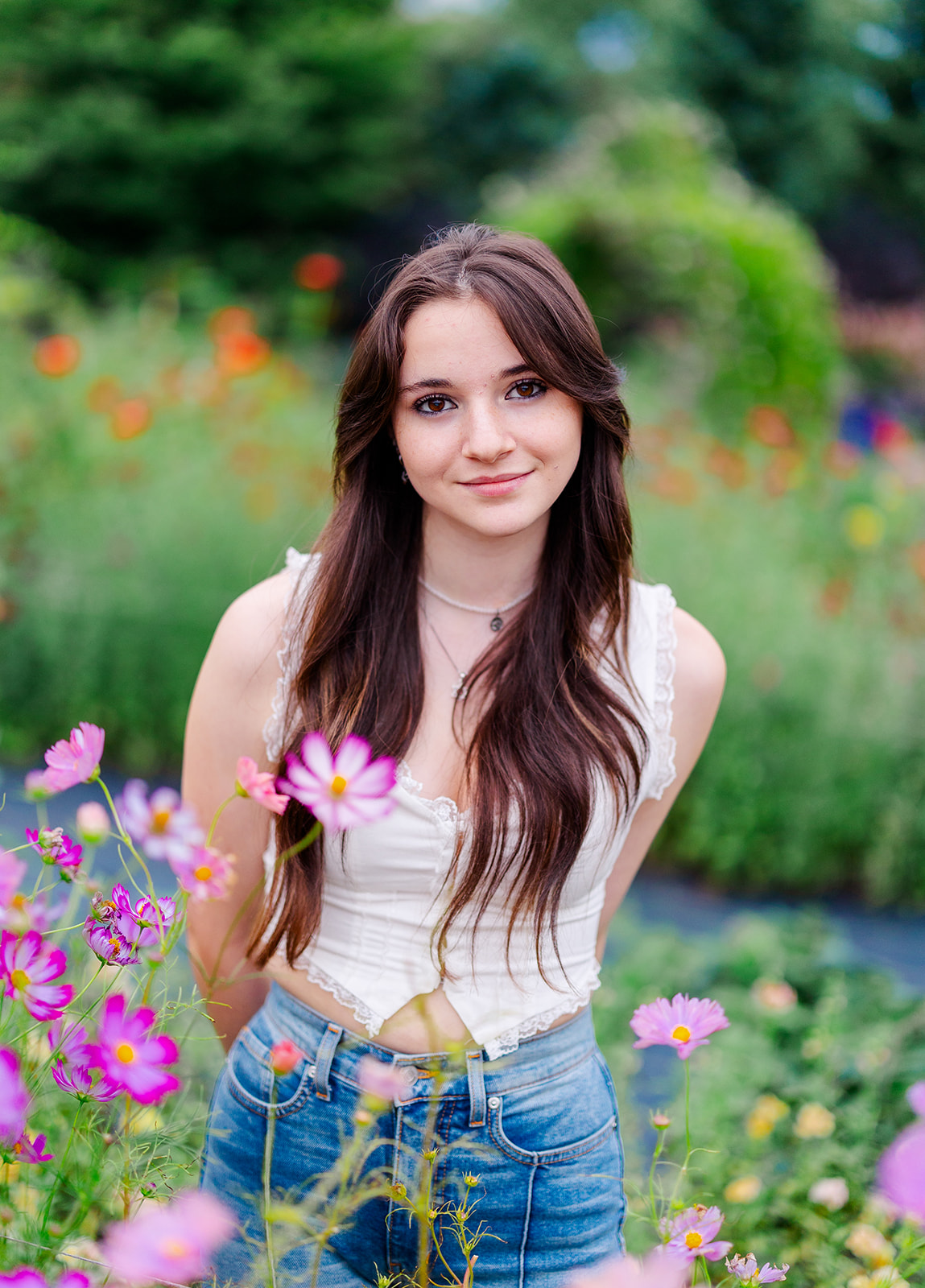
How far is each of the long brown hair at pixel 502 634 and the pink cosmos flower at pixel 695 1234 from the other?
42 cm

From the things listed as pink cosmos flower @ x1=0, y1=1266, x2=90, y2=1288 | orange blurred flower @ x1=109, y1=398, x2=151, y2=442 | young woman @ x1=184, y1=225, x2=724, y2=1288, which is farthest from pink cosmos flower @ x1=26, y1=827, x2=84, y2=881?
orange blurred flower @ x1=109, y1=398, x2=151, y2=442

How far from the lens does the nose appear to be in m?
1.08

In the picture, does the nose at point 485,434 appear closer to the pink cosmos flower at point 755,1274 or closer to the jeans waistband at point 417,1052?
the jeans waistband at point 417,1052

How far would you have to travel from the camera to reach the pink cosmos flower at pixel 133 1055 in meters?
0.57

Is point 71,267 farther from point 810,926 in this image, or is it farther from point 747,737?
point 810,926

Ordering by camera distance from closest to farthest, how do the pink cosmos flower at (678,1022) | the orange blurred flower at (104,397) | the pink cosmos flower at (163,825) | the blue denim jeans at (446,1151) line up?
the pink cosmos flower at (163,825), the pink cosmos flower at (678,1022), the blue denim jeans at (446,1151), the orange blurred flower at (104,397)

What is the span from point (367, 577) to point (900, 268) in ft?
50.9

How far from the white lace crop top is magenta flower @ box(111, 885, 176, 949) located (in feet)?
1.43

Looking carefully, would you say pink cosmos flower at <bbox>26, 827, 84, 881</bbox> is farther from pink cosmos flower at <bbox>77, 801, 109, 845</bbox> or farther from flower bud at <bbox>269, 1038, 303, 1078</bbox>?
flower bud at <bbox>269, 1038, 303, 1078</bbox>

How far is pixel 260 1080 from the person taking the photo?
1.15 metres

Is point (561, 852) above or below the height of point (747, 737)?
above

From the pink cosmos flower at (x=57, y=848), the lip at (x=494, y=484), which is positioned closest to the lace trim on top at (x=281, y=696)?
the lip at (x=494, y=484)

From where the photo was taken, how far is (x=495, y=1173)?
1.10 m

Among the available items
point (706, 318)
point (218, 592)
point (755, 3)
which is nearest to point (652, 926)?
point (218, 592)
